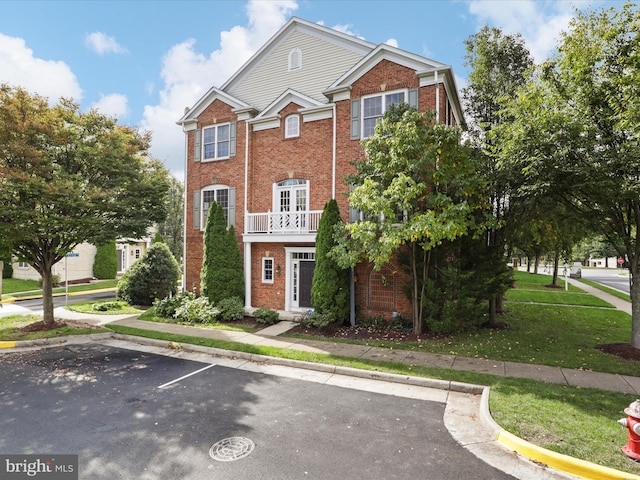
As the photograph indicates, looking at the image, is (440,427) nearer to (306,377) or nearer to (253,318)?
(306,377)

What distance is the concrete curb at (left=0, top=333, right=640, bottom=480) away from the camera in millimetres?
4484

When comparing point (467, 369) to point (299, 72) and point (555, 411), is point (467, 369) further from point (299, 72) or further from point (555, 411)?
point (299, 72)

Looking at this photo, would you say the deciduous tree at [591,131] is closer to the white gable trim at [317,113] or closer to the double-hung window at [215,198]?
the white gable trim at [317,113]

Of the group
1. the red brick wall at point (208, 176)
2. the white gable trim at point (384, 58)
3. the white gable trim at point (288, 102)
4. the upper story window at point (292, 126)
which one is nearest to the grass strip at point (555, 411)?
the red brick wall at point (208, 176)

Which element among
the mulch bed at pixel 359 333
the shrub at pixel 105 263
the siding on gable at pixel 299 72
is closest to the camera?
the mulch bed at pixel 359 333

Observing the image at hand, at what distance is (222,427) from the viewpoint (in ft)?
19.0

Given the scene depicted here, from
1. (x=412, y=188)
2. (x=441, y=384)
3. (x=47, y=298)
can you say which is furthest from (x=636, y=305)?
(x=47, y=298)

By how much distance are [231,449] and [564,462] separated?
442 cm

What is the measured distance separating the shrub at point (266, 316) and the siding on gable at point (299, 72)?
30.8ft

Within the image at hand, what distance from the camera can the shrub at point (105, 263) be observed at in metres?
31.1

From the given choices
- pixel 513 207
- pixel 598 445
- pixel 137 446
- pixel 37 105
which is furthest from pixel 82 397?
pixel 513 207

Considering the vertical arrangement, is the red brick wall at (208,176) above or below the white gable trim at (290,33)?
below

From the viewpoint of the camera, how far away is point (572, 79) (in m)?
9.71

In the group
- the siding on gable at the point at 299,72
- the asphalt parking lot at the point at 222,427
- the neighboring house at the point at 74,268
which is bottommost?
the asphalt parking lot at the point at 222,427
